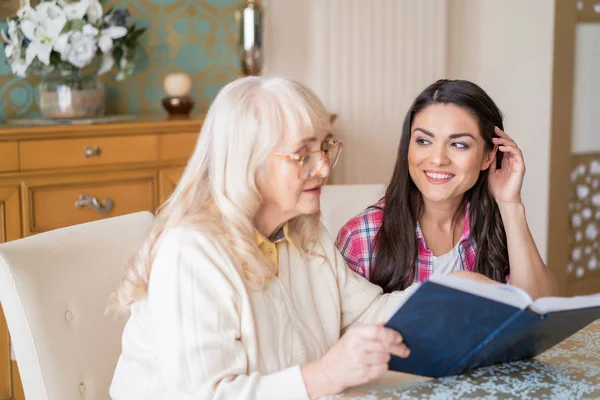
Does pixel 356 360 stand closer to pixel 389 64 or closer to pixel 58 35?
pixel 58 35

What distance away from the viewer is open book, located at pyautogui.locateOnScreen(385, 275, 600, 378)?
131 centimetres

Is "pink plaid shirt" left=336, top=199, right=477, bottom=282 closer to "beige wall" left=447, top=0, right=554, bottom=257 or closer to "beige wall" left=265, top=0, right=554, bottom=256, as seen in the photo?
"beige wall" left=265, top=0, right=554, bottom=256

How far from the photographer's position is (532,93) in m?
4.31

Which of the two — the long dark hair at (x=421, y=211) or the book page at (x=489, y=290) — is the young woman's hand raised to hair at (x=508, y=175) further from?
the book page at (x=489, y=290)

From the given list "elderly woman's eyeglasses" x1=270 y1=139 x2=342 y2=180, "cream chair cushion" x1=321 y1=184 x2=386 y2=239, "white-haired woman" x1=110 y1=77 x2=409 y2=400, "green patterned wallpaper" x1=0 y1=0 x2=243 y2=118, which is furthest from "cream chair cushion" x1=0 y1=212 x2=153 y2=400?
"green patterned wallpaper" x1=0 y1=0 x2=243 y2=118

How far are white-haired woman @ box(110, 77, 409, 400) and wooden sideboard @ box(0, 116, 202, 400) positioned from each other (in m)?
1.47

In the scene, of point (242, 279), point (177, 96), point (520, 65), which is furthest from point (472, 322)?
point (520, 65)

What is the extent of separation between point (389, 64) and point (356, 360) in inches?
112

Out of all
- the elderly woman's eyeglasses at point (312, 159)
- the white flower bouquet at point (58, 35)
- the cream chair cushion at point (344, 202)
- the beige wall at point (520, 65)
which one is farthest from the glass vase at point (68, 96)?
the beige wall at point (520, 65)

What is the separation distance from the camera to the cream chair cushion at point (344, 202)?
2488 mm

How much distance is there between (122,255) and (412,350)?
711 millimetres

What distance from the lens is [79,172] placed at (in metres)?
3.15

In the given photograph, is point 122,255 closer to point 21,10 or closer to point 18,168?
point 18,168

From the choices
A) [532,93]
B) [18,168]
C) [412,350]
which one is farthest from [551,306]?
[532,93]
